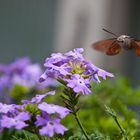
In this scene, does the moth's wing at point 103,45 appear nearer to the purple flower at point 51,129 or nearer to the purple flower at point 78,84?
the purple flower at point 78,84

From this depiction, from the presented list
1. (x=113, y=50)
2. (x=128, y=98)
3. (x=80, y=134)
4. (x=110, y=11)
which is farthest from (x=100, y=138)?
(x=110, y=11)

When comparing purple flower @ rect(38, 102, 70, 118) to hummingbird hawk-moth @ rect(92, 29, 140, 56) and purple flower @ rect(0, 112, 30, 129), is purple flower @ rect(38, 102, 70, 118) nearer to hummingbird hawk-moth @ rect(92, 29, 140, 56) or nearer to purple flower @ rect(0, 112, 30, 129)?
purple flower @ rect(0, 112, 30, 129)

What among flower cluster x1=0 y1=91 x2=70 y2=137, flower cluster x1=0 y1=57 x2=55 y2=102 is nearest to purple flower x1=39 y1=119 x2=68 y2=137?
flower cluster x1=0 y1=91 x2=70 y2=137

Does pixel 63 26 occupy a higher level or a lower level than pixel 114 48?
higher

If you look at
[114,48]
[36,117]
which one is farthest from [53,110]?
[114,48]

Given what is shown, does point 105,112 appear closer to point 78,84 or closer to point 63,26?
point 78,84

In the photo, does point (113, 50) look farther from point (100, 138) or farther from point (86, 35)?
point (86, 35)
